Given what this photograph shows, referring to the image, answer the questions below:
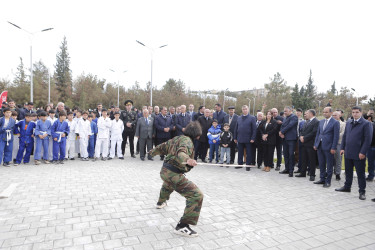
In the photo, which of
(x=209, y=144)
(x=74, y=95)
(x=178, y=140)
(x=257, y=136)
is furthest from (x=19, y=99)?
(x=178, y=140)

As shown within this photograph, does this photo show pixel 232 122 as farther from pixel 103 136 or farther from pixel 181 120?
pixel 103 136

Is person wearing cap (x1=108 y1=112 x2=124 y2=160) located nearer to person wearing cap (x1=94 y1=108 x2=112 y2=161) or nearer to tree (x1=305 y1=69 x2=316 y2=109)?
person wearing cap (x1=94 y1=108 x2=112 y2=161)

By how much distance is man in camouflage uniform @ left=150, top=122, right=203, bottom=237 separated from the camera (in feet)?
11.7

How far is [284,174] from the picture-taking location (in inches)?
317

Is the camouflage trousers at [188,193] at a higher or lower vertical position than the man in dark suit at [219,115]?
lower

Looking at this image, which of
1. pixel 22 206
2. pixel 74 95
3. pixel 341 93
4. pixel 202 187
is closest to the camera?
pixel 22 206

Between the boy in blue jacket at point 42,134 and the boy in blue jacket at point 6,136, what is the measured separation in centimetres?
73

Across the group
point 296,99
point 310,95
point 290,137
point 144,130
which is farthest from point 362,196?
point 310,95

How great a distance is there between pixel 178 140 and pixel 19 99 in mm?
34626

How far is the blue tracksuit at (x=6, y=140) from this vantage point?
786cm

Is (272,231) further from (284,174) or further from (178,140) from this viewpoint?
(284,174)

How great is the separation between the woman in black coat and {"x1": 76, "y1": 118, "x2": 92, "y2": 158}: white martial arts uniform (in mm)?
6588

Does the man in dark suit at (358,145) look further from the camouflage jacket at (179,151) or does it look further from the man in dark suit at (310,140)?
the camouflage jacket at (179,151)

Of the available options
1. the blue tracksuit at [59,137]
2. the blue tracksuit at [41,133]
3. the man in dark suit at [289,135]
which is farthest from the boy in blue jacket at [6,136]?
the man in dark suit at [289,135]
